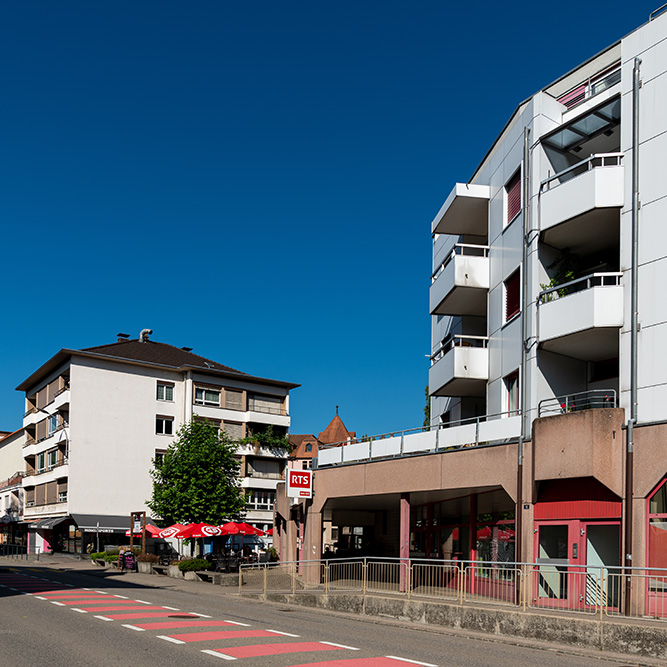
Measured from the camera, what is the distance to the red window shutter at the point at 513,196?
25.0 metres

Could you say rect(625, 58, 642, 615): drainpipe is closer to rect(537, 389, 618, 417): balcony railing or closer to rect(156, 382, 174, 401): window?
rect(537, 389, 618, 417): balcony railing

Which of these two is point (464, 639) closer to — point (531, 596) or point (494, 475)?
point (531, 596)

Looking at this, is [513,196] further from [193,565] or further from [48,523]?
[48,523]

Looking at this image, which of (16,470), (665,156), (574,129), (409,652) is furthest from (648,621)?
(16,470)

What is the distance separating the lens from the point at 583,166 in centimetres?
2236

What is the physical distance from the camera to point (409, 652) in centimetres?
1383

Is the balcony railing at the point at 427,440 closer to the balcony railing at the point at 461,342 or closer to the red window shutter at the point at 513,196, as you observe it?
the balcony railing at the point at 461,342

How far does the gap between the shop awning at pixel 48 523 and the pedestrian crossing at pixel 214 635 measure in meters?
36.7

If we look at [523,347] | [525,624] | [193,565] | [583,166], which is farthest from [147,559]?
[525,624]

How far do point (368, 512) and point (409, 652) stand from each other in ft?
82.0

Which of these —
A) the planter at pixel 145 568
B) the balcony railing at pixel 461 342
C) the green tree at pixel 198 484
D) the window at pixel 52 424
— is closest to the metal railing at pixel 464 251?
the balcony railing at pixel 461 342

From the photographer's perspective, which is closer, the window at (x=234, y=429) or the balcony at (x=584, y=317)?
the balcony at (x=584, y=317)

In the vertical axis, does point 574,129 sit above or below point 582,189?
above

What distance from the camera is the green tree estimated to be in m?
49.6
